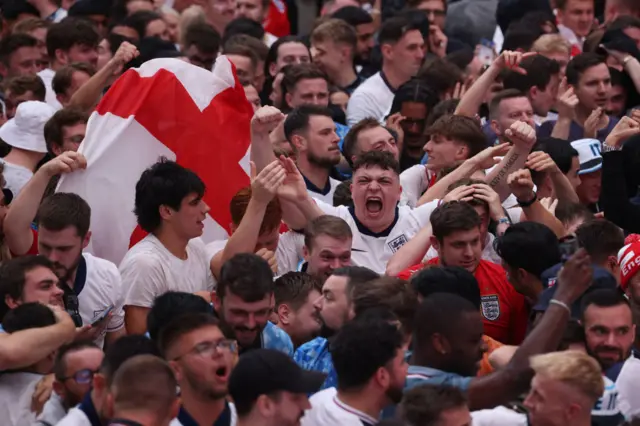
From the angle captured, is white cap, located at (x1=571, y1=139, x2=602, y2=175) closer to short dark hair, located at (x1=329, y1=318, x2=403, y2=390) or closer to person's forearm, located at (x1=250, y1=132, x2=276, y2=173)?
person's forearm, located at (x1=250, y1=132, x2=276, y2=173)

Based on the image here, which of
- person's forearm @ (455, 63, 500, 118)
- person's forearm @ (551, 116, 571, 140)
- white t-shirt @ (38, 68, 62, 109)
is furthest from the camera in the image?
white t-shirt @ (38, 68, 62, 109)

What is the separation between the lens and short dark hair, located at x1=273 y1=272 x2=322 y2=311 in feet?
27.6

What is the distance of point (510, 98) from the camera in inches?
456

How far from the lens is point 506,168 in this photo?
9961mm

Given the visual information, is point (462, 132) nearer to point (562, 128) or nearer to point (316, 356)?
point (562, 128)

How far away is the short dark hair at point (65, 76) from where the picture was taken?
11.9 meters

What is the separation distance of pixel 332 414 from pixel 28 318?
168 cm

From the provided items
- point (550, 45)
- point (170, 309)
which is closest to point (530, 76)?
point (550, 45)

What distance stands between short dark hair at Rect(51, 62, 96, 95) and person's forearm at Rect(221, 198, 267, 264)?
3.54m

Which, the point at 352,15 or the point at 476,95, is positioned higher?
the point at 476,95

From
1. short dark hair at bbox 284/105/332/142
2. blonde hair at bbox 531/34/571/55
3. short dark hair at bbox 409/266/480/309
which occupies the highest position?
short dark hair at bbox 409/266/480/309

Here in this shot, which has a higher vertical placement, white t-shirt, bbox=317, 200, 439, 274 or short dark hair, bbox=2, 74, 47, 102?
white t-shirt, bbox=317, 200, 439, 274

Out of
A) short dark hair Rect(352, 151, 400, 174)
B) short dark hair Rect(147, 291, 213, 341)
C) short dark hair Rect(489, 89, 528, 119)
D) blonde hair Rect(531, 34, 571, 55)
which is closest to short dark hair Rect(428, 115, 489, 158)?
short dark hair Rect(489, 89, 528, 119)

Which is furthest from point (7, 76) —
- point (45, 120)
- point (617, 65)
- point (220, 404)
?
point (220, 404)
